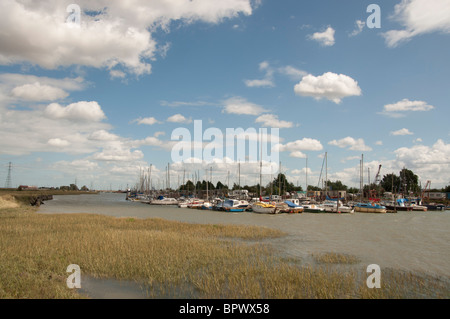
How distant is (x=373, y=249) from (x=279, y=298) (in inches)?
720

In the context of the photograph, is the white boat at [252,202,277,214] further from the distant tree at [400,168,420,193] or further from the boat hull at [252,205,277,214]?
the distant tree at [400,168,420,193]

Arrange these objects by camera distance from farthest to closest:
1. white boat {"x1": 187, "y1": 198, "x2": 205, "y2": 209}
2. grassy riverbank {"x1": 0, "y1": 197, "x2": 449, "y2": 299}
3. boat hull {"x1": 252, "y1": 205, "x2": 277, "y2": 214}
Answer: white boat {"x1": 187, "y1": 198, "x2": 205, "y2": 209}, boat hull {"x1": 252, "y1": 205, "x2": 277, "y2": 214}, grassy riverbank {"x1": 0, "y1": 197, "x2": 449, "y2": 299}

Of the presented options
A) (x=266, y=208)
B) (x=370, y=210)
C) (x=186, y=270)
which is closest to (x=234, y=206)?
(x=266, y=208)

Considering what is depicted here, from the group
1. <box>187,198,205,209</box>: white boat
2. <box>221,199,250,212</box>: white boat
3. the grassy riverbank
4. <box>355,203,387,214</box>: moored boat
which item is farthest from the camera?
<box>187,198,205,209</box>: white boat

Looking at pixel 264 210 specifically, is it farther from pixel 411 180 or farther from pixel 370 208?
pixel 411 180

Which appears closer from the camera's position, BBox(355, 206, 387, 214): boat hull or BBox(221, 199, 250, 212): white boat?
BBox(221, 199, 250, 212): white boat

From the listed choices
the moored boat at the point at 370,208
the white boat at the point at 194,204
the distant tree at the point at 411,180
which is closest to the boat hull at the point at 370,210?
the moored boat at the point at 370,208

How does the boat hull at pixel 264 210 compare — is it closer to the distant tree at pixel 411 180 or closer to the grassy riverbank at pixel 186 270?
the grassy riverbank at pixel 186 270

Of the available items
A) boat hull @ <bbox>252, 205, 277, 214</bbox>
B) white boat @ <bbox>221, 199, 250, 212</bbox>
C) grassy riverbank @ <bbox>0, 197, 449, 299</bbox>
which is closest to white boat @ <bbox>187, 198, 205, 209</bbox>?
white boat @ <bbox>221, 199, 250, 212</bbox>

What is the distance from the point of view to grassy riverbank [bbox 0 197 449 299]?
1420cm

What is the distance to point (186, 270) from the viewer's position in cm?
1812

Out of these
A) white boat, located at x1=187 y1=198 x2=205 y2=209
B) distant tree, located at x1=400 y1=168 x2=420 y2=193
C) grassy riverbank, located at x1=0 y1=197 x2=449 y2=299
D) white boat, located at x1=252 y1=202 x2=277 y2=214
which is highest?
distant tree, located at x1=400 y1=168 x2=420 y2=193
